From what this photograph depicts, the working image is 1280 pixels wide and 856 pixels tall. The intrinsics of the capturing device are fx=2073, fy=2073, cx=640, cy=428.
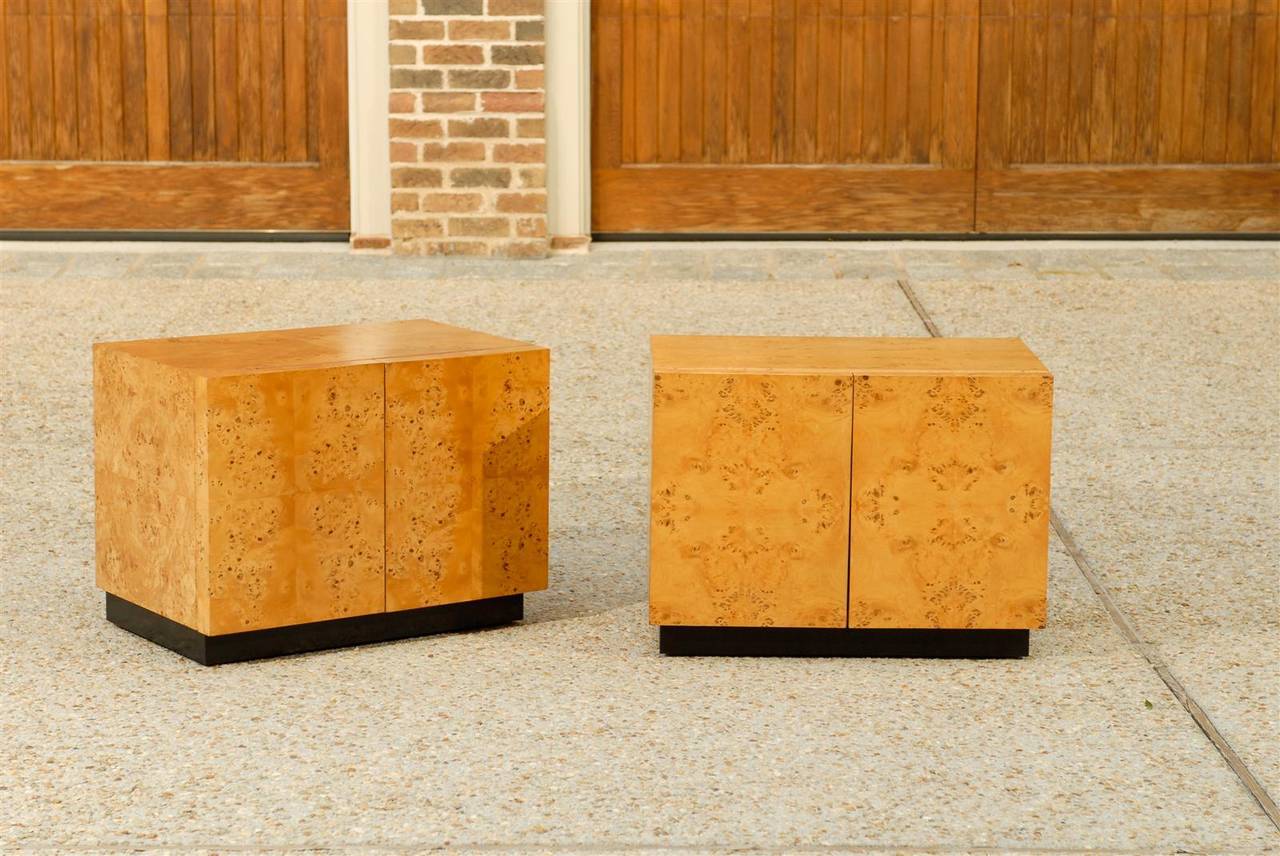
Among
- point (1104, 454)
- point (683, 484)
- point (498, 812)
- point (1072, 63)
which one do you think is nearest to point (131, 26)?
point (1072, 63)

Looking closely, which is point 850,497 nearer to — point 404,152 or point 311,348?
point 311,348

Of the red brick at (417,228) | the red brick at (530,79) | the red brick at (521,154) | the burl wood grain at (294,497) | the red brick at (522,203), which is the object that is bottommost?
the burl wood grain at (294,497)

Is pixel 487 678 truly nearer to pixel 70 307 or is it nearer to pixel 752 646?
pixel 752 646

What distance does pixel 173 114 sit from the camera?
11.5 meters

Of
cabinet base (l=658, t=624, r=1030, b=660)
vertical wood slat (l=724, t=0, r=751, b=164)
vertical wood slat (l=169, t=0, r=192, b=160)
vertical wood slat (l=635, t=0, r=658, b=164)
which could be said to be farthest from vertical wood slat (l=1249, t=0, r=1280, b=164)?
cabinet base (l=658, t=624, r=1030, b=660)

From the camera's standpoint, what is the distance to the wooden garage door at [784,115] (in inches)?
452

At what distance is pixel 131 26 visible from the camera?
1145 centimetres

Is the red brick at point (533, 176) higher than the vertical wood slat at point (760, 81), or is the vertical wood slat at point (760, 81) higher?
the vertical wood slat at point (760, 81)

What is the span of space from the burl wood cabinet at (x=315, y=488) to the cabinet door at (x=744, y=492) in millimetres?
508

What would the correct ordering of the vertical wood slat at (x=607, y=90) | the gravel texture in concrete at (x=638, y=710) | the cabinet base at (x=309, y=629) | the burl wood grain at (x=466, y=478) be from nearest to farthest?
the gravel texture in concrete at (x=638, y=710) < the cabinet base at (x=309, y=629) < the burl wood grain at (x=466, y=478) < the vertical wood slat at (x=607, y=90)

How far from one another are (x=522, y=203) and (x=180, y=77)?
2.06 metres

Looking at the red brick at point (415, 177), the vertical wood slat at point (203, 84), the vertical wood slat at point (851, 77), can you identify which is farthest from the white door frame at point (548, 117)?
the vertical wood slat at point (851, 77)

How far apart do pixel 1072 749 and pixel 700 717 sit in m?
0.84

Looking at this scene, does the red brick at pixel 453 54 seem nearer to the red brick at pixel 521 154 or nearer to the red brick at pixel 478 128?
the red brick at pixel 478 128
